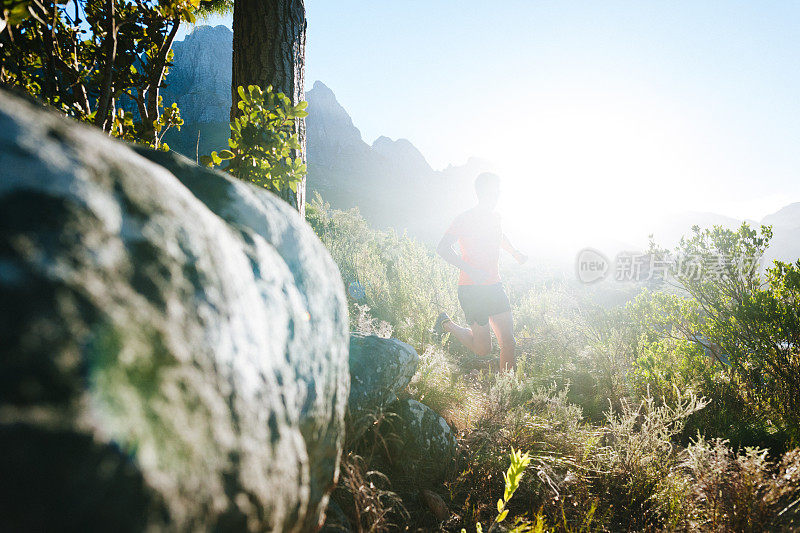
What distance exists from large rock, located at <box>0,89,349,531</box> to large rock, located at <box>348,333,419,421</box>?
145 centimetres

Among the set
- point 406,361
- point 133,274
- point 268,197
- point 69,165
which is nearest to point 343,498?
point 406,361

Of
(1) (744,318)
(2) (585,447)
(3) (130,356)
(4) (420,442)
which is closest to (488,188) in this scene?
(1) (744,318)

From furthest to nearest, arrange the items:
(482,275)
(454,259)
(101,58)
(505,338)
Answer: (454,259) → (482,275) → (505,338) → (101,58)

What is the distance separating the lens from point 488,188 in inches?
163

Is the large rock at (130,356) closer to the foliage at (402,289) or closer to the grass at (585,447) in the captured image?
the grass at (585,447)

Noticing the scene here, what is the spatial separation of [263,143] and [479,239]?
294cm

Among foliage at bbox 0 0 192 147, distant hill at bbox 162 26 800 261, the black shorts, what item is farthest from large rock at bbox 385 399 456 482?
distant hill at bbox 162 26 800 261

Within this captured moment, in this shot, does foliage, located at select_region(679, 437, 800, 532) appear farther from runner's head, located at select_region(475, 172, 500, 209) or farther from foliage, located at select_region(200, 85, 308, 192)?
runner's head, located at select_region(475, 172, 500, 209)

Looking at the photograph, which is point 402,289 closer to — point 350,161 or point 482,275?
point 482,275

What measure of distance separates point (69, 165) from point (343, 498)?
196 cm

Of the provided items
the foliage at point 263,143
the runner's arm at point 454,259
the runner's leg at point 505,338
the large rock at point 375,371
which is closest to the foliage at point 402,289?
the runner's arm at point 454,259

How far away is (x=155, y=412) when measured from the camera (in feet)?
1.54

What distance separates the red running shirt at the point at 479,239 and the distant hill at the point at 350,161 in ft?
96.6

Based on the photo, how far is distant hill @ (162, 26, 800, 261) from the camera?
42.6m
